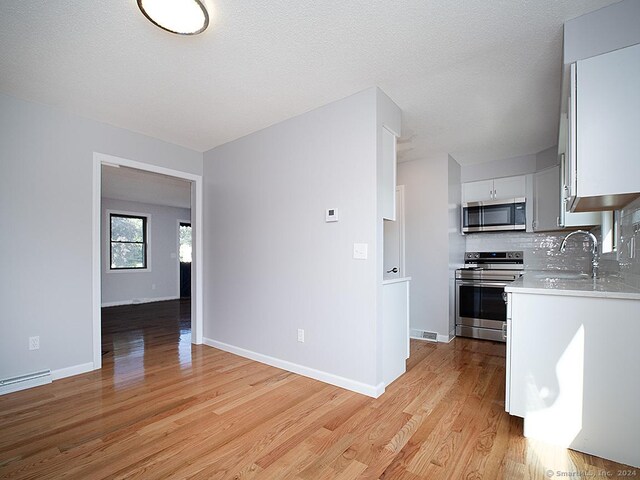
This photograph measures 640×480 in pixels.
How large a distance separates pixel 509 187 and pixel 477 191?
399 millimetres

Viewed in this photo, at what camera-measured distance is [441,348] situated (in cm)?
379

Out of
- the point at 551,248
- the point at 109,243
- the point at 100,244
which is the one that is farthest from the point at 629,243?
the point at 109,243

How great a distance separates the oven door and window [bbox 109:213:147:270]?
276 inches

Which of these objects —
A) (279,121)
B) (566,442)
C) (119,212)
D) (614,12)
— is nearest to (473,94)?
(614,12)

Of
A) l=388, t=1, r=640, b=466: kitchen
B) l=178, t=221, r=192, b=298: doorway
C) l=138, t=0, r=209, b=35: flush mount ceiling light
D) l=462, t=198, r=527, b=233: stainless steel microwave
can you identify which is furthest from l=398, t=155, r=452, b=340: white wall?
l=178, t=221, r=192, b=298: doorway

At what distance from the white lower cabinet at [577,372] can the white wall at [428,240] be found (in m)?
2.13

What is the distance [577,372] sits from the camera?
5.78 feet

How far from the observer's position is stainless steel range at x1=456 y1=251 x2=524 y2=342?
4062 millimetres

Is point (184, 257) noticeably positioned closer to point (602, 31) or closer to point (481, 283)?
point (481, 283)

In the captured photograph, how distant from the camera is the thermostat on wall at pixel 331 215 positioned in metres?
2.74

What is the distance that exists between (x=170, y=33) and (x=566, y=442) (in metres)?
3.27

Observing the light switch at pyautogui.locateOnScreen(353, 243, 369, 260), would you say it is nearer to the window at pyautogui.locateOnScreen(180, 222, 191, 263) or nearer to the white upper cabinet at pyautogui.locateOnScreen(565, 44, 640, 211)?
the white upper cabinet at pyautogui.locateOnScreen(565, 44, 640, 211)

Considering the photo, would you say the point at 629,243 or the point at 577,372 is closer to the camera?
the point at 577,372

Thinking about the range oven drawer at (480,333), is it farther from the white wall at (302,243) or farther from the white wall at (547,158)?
the white wall at (302,243)
